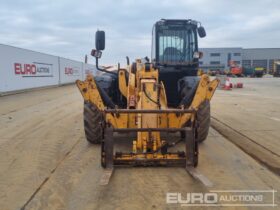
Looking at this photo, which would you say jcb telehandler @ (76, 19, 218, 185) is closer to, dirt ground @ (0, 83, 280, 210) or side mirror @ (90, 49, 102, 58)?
side mirror @ (90, 49, 102, 58)

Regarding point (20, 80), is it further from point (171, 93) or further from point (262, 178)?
point (262, 178)

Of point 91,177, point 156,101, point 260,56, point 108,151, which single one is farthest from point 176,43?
point 260,56

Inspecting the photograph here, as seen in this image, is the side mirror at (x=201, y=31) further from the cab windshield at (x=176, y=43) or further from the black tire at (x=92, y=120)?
the black tire at (x=92, y=120)

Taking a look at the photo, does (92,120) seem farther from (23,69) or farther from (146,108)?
(23,69)

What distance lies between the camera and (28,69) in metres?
25.3

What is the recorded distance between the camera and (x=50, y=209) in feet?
14.1

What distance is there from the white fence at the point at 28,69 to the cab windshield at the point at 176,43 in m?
12.1

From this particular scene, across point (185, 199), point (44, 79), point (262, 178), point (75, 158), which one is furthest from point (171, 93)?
point (44, 79)

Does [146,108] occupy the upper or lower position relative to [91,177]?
upper

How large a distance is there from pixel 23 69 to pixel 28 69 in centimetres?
87

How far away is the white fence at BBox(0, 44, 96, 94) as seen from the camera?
2192 centimetres

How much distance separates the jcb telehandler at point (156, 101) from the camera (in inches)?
231

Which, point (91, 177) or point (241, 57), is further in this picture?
point (241, 57)

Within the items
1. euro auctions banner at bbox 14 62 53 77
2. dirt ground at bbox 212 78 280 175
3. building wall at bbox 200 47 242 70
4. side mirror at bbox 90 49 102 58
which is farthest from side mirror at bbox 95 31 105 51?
building wall at bbox 200 47 242 70
